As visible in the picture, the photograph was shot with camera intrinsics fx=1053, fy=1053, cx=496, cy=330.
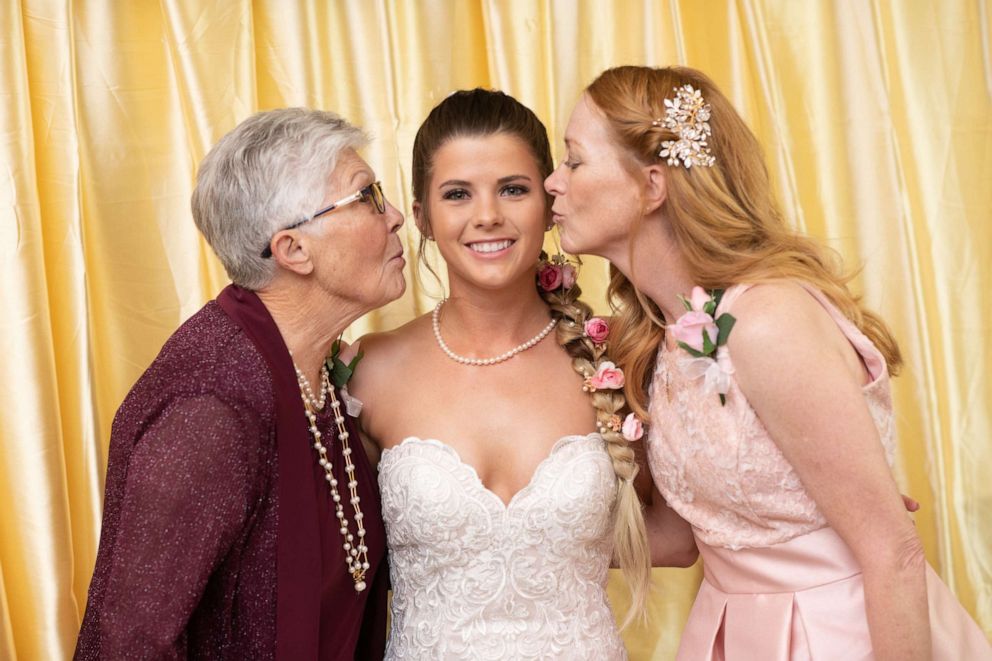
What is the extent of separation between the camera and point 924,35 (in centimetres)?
304

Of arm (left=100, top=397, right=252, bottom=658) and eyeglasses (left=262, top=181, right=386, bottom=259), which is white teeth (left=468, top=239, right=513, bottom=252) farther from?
arm (left=100, top=397, right=252, bottom=658)

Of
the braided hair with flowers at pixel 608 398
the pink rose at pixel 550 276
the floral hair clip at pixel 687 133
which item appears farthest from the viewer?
the pink rose at pixel 550 276

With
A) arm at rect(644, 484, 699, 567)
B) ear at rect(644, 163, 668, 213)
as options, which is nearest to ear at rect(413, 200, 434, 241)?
ear at rect(644, 163, 668, 213)

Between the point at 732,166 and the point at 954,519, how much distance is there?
1.61 m

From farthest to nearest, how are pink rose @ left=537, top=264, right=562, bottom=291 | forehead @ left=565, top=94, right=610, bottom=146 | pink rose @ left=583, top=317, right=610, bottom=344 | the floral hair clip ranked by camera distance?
1. pink rose @ left=537, top=264, right=562, bottom=291
2. pink rose @ left=583, top=317, right=610, bottom=344
3. forehead @ left=565, top=94, right=610, bottom=146
4. the floral hair clip

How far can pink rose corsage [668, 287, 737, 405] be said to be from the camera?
1.86 metres

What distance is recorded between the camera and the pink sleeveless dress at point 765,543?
1870mm

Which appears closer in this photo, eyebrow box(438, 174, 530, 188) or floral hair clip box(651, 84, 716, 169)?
floral hair clip box(651, 84, 716, 169)

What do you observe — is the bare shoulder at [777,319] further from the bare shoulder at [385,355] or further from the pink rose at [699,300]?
the bare shoulder at [385,355]

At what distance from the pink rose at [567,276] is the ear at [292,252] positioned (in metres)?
0.66

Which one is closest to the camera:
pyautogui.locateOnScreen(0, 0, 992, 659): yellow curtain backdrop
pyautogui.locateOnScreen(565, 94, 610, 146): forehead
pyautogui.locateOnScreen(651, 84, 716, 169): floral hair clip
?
pyautogui.locateOnScreen(651, 84, 716, 169): floral hair clip

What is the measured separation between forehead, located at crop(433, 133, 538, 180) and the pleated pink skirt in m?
Answer: 0.93

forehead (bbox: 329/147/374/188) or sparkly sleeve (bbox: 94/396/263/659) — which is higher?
forehead (bbox: 329/147/374/188)
